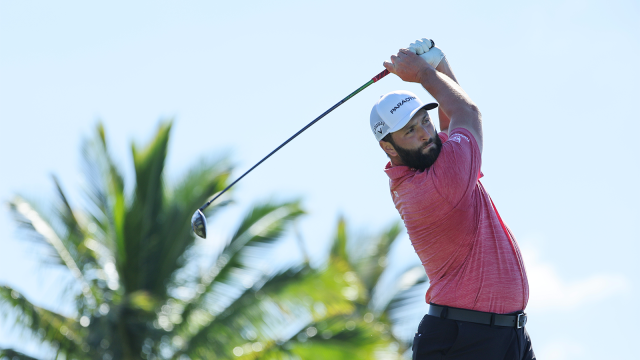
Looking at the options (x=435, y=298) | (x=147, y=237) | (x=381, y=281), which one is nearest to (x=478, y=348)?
(x=435, y=298)

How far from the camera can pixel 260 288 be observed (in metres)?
12.5

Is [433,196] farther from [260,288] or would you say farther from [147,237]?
[147,237]

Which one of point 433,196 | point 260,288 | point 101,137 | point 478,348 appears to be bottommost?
point 478,348

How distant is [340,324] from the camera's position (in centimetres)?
1205

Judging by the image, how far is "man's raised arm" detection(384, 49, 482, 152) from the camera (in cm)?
460

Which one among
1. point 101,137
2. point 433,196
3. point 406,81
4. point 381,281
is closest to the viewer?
point 433,196

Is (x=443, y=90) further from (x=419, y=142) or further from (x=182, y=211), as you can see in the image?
(x=182, y=211)

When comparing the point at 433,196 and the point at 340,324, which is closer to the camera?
the point at 433,196

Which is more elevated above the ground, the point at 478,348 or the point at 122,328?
the point at 122,328

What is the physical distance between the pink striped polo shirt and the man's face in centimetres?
8

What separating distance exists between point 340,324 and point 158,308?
9.43 ft

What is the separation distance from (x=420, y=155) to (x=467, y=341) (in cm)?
104

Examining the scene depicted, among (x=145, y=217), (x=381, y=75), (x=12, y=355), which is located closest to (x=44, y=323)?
(x=12, y=355)

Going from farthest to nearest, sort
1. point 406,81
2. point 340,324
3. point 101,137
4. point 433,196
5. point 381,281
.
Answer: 1. point 381,281
2. point 101,137
3. point 340,324
4. point 406,81
5. point 433,196
